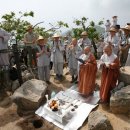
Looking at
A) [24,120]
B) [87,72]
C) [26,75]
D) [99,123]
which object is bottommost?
[24,120]

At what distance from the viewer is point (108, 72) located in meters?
9.52

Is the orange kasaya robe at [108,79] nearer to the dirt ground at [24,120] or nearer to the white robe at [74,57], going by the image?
the dirt ground at [24,120]

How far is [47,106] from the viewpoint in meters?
9.73

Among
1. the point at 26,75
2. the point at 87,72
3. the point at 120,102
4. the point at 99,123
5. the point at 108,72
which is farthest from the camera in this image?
the point at 26,75

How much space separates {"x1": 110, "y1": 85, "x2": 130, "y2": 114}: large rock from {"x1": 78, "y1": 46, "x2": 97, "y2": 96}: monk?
1.22 metres

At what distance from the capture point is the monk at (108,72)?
9391 mm

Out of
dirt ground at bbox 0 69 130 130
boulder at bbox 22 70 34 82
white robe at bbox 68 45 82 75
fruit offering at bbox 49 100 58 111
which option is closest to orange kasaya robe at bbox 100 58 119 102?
dirt ground at bbox 0 69 130 130

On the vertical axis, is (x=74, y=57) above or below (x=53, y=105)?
above

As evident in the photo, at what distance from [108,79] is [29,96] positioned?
2806 mm

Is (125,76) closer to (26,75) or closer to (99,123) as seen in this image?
(99,123)

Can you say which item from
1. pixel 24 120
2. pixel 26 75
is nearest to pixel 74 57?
pixel 26 75

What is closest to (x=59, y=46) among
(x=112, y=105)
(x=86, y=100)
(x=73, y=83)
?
(x=73, y=83)

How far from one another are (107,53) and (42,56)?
3.09 meters

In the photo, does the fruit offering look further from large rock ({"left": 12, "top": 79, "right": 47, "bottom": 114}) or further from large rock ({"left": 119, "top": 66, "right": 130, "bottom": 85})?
large rock ({"left": 119, "top": 66, "right": 130, "bottom": 85})
